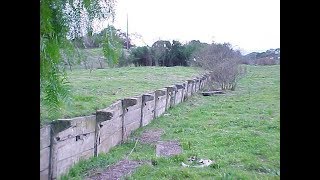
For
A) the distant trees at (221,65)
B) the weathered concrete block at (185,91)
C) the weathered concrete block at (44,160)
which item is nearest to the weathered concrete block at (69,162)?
the weathered concrete block at (44,160)

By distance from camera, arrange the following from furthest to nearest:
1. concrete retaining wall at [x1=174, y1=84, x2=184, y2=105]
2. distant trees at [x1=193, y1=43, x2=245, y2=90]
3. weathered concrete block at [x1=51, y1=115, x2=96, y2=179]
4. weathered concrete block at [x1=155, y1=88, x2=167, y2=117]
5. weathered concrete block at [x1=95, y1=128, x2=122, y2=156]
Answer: concrete retaining wall at [x1=174, y1=84, x2=184, y2=105] < distant trees at [x1=193, y1=43, x2=245, y2=90] < weathered concrete block at [x1=155, y1=88, x2=167, y2=117] < weathered concrete block at [x1=95, y1=128, x2=122, y2=156] < weathered concrete block at [x1=51, y1=115, x2=96, y2=179]

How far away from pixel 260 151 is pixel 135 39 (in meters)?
1.74

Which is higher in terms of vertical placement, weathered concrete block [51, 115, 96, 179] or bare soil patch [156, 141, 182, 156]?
weathered concrete block [51, 115, 96, 179]

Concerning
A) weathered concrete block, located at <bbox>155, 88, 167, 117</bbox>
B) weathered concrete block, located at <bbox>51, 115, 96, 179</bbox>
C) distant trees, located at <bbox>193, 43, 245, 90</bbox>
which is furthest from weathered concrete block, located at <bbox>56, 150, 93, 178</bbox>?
distant trees, located at <bbox>193, 43, 245, 90</bbox>

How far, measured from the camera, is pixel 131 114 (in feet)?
14.6

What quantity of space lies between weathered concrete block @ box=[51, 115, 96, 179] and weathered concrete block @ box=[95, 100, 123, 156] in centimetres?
10

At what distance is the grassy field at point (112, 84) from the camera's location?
2.84m

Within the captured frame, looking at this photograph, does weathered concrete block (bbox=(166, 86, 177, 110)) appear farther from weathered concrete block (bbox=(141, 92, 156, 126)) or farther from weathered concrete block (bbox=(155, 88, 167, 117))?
weathered concrete block (bbox=(141, 92, 156, 126))

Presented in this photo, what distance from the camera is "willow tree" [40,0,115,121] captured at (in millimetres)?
1126
